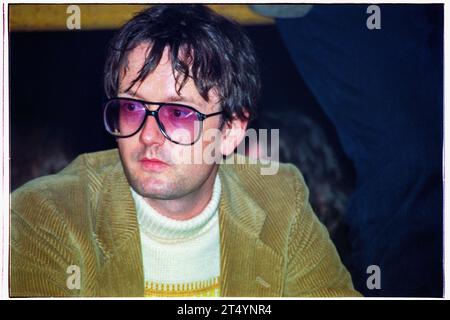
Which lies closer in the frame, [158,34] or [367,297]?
[158,34]

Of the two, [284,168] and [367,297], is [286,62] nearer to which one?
[284,168]

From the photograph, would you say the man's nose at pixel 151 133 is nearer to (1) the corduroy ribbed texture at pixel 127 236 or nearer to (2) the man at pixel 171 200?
(2) the man at pixel 171 200

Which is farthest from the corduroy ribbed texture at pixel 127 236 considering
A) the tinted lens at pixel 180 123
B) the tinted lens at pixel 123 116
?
the tinted lens at pixel 180 123

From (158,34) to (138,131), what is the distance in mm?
421

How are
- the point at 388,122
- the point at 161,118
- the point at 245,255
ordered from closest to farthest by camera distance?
the point at 161,118
the point at 245,255
the point at 388,122

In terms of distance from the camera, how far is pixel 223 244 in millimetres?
2795

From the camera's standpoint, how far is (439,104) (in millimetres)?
2916

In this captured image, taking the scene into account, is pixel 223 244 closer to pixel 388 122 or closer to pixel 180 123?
pixel 180 123

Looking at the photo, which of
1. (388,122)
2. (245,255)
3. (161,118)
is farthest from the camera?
(388,122)

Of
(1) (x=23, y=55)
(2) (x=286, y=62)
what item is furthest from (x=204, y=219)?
(1) (x=23, y=55)

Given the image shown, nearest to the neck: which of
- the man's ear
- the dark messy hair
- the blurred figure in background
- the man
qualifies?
the man

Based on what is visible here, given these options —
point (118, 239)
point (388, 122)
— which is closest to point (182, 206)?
point (118, 239)

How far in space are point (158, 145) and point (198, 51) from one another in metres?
0.43

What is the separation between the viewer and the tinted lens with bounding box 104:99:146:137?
2689 mm
